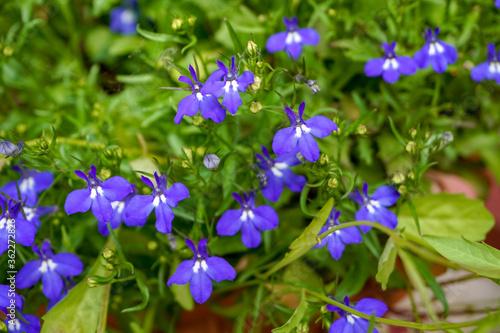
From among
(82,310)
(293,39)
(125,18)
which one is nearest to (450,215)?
(293,39)

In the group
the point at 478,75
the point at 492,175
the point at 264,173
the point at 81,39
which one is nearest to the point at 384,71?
the point at 478,75

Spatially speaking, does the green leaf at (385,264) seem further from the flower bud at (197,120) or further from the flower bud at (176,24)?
the flower bud at (176,24)

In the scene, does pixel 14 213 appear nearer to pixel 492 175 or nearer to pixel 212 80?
pixel 212 80

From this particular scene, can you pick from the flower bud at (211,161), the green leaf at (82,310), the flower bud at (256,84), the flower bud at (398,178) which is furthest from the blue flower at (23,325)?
the flower bud at (398,178)

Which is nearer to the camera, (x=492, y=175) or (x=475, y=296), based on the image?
(x=492, y=175)

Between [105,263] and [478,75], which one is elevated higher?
[478,75]

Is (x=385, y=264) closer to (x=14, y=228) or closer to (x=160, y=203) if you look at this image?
(x=160, y=203)

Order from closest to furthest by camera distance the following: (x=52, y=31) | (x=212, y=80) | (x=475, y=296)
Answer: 1. (x=212, y=80)
2. (x=52, y=31)
3. (x=475, y=296)
